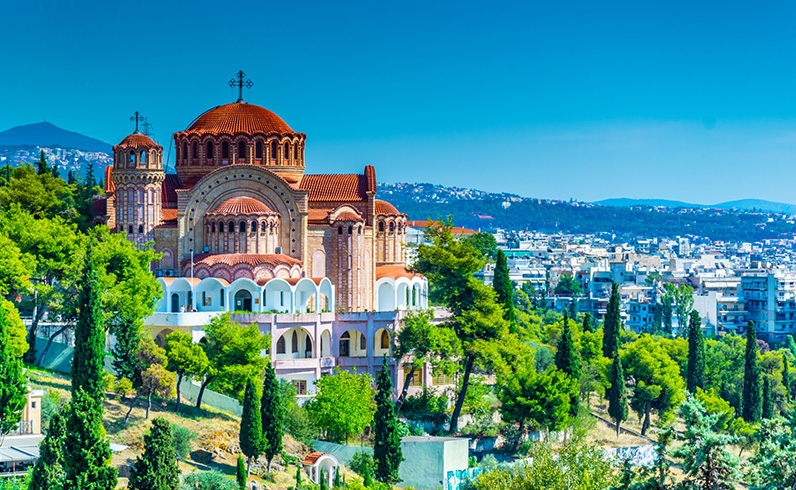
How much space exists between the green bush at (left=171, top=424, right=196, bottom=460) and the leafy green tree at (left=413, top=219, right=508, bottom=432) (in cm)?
1613

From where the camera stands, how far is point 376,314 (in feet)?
205

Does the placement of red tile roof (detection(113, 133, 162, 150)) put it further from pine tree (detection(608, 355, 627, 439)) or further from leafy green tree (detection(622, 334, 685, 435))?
leafy green tree (detection(622, 334, 685, 435))

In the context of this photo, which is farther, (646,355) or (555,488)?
(646,355)

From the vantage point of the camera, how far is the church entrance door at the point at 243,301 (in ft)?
205

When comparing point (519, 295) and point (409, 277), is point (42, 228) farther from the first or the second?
point (519, 295)

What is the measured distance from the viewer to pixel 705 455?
1174 inches

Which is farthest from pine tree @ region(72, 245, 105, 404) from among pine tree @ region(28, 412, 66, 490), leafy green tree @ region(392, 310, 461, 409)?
leafy green tree @ region(392, 310, 461, 409)

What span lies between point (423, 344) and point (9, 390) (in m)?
24.1

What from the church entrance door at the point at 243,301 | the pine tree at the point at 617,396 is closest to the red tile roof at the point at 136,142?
the church entrance door at the point at 243,301

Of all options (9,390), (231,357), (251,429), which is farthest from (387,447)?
(9,390)

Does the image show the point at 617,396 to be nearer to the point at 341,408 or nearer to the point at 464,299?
the point at 464,299

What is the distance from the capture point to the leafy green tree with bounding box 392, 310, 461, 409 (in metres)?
60.0

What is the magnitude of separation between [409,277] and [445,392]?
7708 mm

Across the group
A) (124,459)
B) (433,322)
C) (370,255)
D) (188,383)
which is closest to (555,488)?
(124,459)
